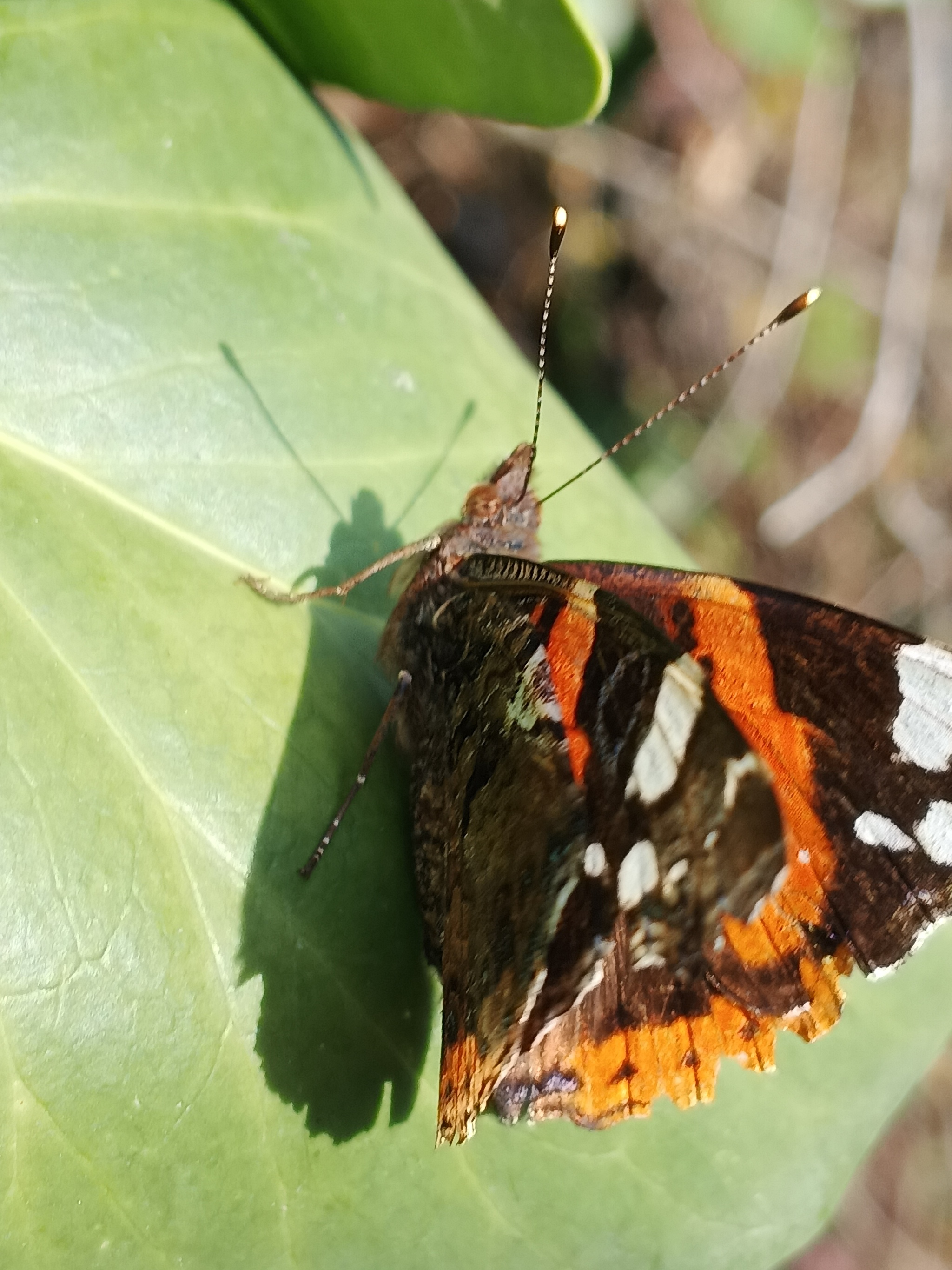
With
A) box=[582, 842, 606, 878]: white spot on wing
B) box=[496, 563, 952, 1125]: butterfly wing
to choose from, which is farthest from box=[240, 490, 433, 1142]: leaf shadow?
box=[582, 842, 606, 878]: white spot on wing

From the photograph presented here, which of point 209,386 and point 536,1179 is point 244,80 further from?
point 536,1179

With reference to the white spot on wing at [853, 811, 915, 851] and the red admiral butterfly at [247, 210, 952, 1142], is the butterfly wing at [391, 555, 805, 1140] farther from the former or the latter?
the white spot on wing at [853, 811, 915, 851]

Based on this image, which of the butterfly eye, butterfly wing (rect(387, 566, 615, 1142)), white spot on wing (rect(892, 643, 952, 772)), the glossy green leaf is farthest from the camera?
the butterfly eye

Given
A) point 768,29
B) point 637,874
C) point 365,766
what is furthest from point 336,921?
point 768,29

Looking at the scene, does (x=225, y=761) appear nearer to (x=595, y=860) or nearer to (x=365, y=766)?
(x=365, y=766)

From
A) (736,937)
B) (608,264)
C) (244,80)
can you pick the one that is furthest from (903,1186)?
(244,80)

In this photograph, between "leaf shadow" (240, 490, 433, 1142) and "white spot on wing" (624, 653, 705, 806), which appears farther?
"leaf shadow" (240, 490, 433, 1142)

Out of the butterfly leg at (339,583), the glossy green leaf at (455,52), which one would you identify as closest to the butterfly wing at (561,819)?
the butterfly leg at (339,583)
